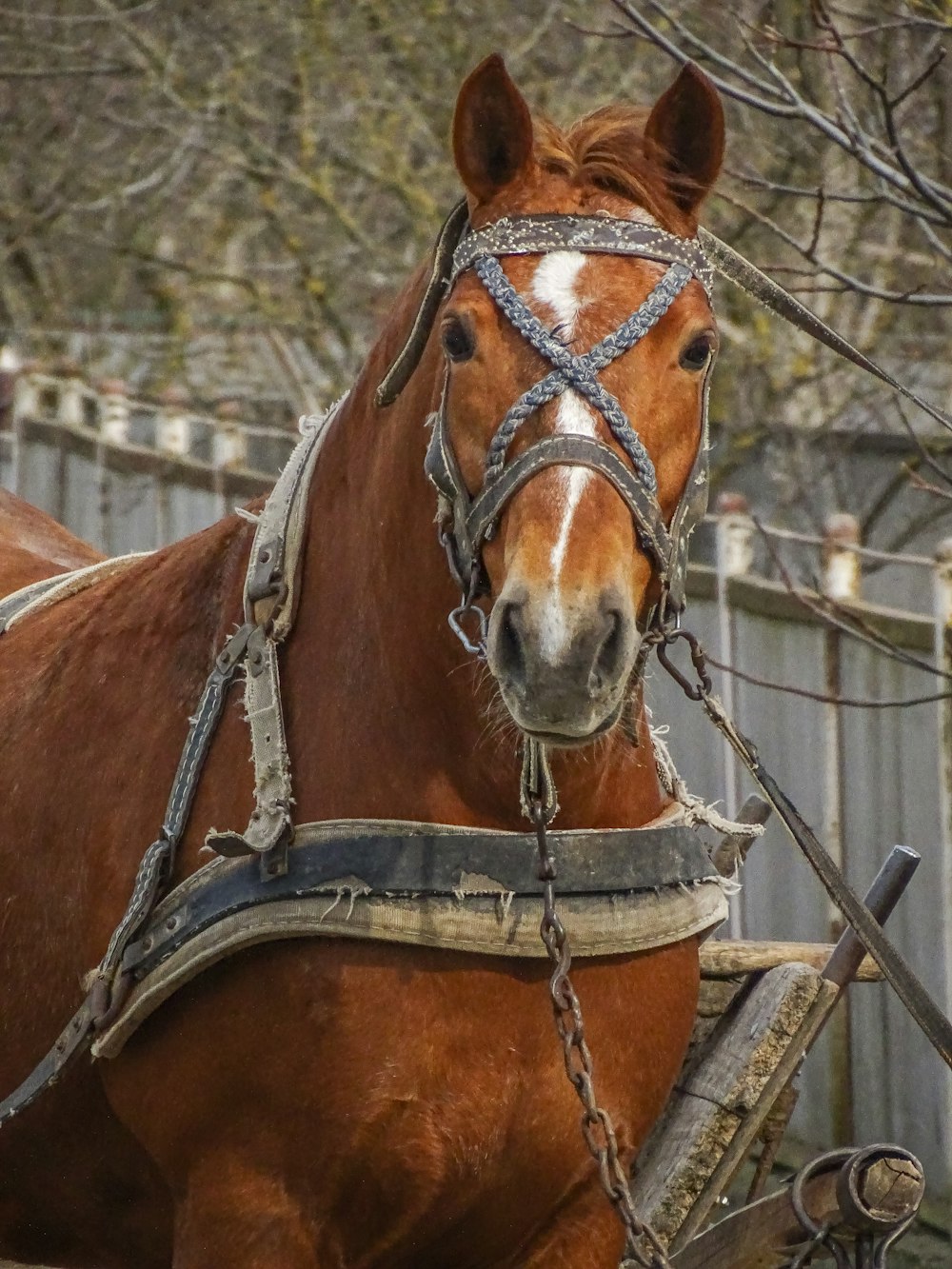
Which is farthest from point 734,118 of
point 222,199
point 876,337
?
point 222,199

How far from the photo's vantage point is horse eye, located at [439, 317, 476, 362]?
A: 2641 mm

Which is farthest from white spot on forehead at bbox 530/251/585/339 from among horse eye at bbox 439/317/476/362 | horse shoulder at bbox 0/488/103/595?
horse shoulder at bbox 0/488/103/595

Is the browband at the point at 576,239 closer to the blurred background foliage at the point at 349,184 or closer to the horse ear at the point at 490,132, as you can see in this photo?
the horse ear at the point at 490,132

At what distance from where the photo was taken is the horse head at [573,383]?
7.88ft

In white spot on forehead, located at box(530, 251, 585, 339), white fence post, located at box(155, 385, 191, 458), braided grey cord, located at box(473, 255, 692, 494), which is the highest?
white fence post, located at box(155, 385, 191, 458)

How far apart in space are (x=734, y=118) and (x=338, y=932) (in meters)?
9.16

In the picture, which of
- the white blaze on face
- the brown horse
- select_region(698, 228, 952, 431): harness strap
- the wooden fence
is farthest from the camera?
the wooden fence

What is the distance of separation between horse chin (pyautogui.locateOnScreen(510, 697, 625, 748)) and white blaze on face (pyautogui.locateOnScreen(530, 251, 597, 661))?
11cm

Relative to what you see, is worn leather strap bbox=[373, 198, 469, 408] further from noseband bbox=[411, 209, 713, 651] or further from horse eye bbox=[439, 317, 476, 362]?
horse eye bbox=[439, 317, 476, 362]

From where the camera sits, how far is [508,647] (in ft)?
7.91

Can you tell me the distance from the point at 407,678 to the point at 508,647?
0.52 m

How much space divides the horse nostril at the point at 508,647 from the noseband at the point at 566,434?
190mm

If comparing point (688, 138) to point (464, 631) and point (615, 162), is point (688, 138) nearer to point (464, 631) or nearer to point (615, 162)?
point (615, 162)

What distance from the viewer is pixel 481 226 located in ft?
9.00
